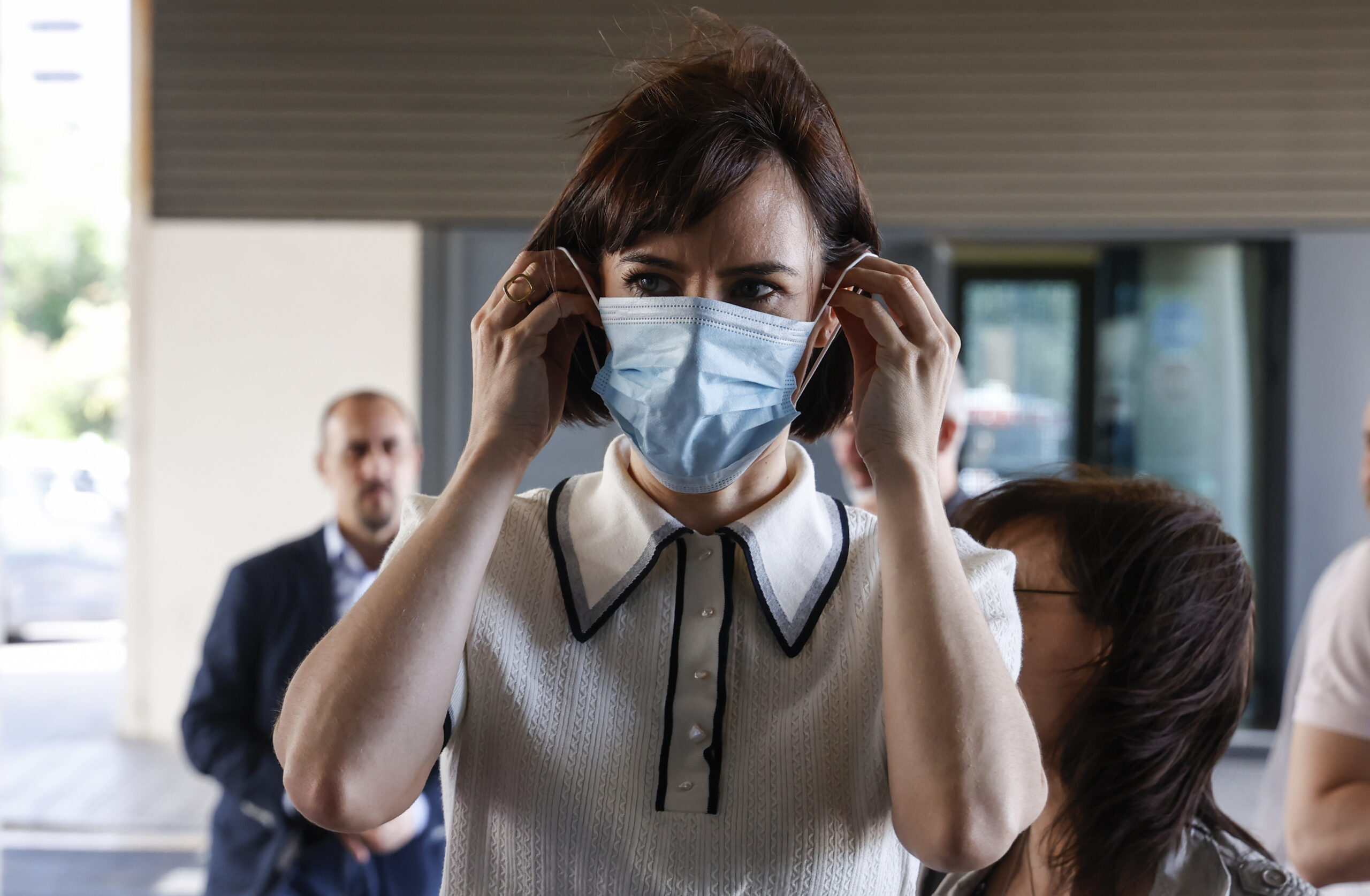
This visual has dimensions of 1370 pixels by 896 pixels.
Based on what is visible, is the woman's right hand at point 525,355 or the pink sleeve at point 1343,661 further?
the pink sleeve at point 1343,661

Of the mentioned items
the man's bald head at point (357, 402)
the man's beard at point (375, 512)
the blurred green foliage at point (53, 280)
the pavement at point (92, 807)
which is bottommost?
the pavement at point (92, 807)

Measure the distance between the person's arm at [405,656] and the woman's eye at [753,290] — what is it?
191mm

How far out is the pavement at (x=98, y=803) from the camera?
3826 millimetres

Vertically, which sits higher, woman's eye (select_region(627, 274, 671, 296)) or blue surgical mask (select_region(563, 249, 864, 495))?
woman's eye (select_region(627, 274, 671, 296))

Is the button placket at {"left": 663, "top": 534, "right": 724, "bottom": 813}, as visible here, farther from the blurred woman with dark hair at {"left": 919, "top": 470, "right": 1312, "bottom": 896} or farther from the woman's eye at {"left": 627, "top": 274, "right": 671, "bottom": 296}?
Result: the blurred woman with dark hair at {"left": 919, "top": 470, "right": 1312, "bottom": 896}

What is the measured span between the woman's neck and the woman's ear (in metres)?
0.10

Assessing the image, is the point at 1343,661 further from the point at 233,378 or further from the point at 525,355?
the point at 233,378

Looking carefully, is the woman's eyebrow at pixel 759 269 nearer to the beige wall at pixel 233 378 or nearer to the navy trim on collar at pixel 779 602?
the navy trim on collar at pixel 779 602

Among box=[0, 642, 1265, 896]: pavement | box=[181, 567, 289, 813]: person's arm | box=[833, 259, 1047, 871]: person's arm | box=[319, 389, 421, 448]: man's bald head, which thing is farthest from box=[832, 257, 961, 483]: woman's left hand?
box=[0, 642, 1265, 896]: pavement

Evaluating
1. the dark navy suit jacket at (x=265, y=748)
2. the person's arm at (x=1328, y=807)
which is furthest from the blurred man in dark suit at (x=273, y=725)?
the person's arm at (x=1328, y=807)

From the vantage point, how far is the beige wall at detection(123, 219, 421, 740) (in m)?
4.82

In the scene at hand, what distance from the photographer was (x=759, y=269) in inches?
40.1

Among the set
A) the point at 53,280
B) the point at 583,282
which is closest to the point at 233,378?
the point at 583,282

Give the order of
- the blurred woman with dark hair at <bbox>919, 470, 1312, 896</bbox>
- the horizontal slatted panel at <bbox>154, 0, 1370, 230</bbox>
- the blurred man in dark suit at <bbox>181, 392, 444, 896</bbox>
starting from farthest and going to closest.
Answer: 1. the horizontal slatted panel at <bbox>154, 0, 1370, 230</bbox>
2. the blurred man in dark suit at <bbox>181, 392, 444, 896</bbox>
3. the blurred woman with dark hair at <bbox>919, 470, 1312, 896</bbox>
